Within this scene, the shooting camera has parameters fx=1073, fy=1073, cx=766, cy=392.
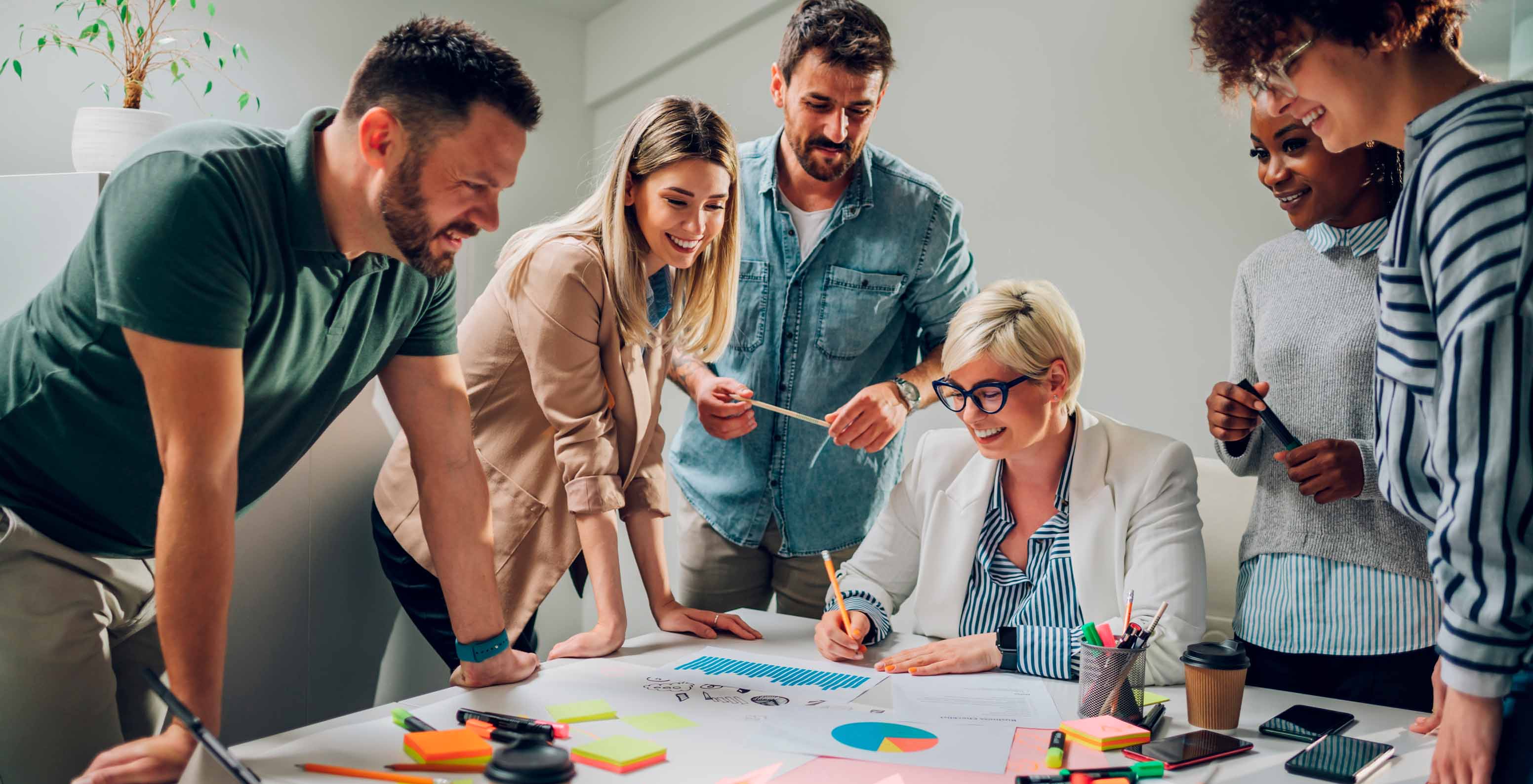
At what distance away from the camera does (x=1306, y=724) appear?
1326mm

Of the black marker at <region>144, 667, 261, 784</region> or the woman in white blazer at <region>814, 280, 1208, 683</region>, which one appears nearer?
the black marker at <region>144, 667, 261, 784</region>

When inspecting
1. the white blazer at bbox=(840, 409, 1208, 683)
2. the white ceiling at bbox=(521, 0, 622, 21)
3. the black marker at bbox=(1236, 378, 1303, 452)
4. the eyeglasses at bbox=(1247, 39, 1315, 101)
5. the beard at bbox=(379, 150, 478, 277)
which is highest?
the white ceiling at bbox=(521, 0, 622, 21)

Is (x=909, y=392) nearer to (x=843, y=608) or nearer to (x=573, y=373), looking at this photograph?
(x=843, y=608)

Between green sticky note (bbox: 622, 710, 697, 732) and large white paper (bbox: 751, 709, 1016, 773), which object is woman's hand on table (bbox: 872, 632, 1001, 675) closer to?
large white paper (bbox: 751, 709, 1016, 773)

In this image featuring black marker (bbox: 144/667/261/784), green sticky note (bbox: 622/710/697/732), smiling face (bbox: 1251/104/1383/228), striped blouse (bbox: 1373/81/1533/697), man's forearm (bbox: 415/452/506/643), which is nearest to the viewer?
striped blouse (bbox: 1373/81/1533/697)

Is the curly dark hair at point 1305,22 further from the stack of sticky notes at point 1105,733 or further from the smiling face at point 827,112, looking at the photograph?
the smiling face at point 827,112

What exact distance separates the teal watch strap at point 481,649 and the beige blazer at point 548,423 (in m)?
0.30

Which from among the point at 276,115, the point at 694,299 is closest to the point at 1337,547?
the point at 694,299

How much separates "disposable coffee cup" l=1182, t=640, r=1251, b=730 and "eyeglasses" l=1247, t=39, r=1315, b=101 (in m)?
0.67

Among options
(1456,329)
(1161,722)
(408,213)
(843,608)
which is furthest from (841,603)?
(1456,329)

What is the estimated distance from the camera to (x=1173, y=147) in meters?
2.80

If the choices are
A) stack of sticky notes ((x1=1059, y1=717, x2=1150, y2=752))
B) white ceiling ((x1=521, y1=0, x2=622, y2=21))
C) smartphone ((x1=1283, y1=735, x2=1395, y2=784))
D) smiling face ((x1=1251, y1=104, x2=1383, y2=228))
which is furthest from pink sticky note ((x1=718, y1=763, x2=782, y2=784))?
white ceiling ((x1=521, y1=0, x2=622, y2=21))

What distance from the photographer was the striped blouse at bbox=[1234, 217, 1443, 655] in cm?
156

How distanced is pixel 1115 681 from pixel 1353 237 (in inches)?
33.9
